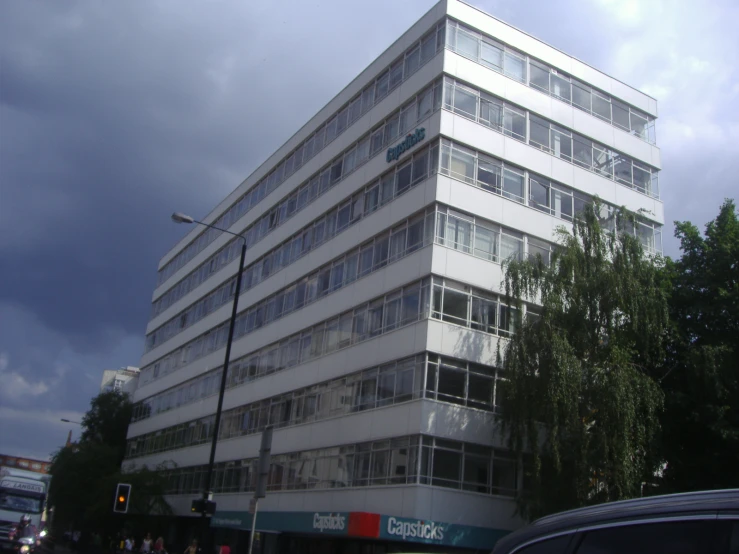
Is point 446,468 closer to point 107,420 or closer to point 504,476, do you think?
point 504,476

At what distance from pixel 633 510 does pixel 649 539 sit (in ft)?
0.47

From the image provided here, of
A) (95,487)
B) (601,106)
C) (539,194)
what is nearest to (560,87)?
(601,106)

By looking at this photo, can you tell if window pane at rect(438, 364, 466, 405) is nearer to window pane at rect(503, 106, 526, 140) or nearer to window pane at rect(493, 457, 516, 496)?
window pane at rect(493, 457, 516, 496)

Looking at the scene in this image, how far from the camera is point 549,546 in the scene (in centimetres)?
371

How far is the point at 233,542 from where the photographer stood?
40.4m

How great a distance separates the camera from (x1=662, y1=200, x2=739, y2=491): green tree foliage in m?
25.5

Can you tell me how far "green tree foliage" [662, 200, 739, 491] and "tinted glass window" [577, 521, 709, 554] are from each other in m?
23.6

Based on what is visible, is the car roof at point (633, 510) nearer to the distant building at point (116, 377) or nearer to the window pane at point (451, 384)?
the window pane at point (451, 384)

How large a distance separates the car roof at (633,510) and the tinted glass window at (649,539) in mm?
47

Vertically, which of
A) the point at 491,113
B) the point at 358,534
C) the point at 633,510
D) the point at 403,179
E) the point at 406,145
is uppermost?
the point at 491,113

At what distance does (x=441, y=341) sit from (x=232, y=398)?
1903cm

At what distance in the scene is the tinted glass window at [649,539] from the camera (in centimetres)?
303

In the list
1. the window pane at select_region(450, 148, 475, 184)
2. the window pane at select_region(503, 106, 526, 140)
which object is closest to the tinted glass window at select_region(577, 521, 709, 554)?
the window pane at select_region(450, 148, 475, 184)

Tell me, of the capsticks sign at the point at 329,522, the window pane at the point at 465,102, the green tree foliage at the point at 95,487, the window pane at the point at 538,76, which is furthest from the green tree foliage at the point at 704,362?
the green tree foliage at the point at 95,487
